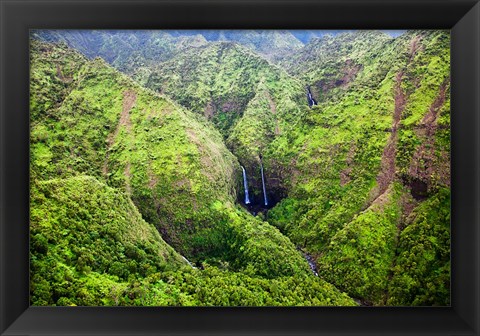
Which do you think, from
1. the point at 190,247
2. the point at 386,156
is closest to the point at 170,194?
the point at 190,247

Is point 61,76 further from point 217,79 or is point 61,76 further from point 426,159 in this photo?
point 426,159

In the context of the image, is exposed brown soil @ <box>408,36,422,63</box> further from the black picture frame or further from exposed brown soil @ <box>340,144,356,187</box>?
the black picture frame

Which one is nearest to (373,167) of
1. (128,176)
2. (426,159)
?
(426,159)

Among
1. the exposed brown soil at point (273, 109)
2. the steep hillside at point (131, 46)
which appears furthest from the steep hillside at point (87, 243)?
the exposed brown soil at point (273, 109)

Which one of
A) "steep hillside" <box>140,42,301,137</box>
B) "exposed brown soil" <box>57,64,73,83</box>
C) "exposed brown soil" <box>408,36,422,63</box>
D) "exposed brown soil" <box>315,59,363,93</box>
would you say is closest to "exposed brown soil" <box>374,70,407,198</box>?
"exposed brown soil" <box>408,36,422,63</box>
